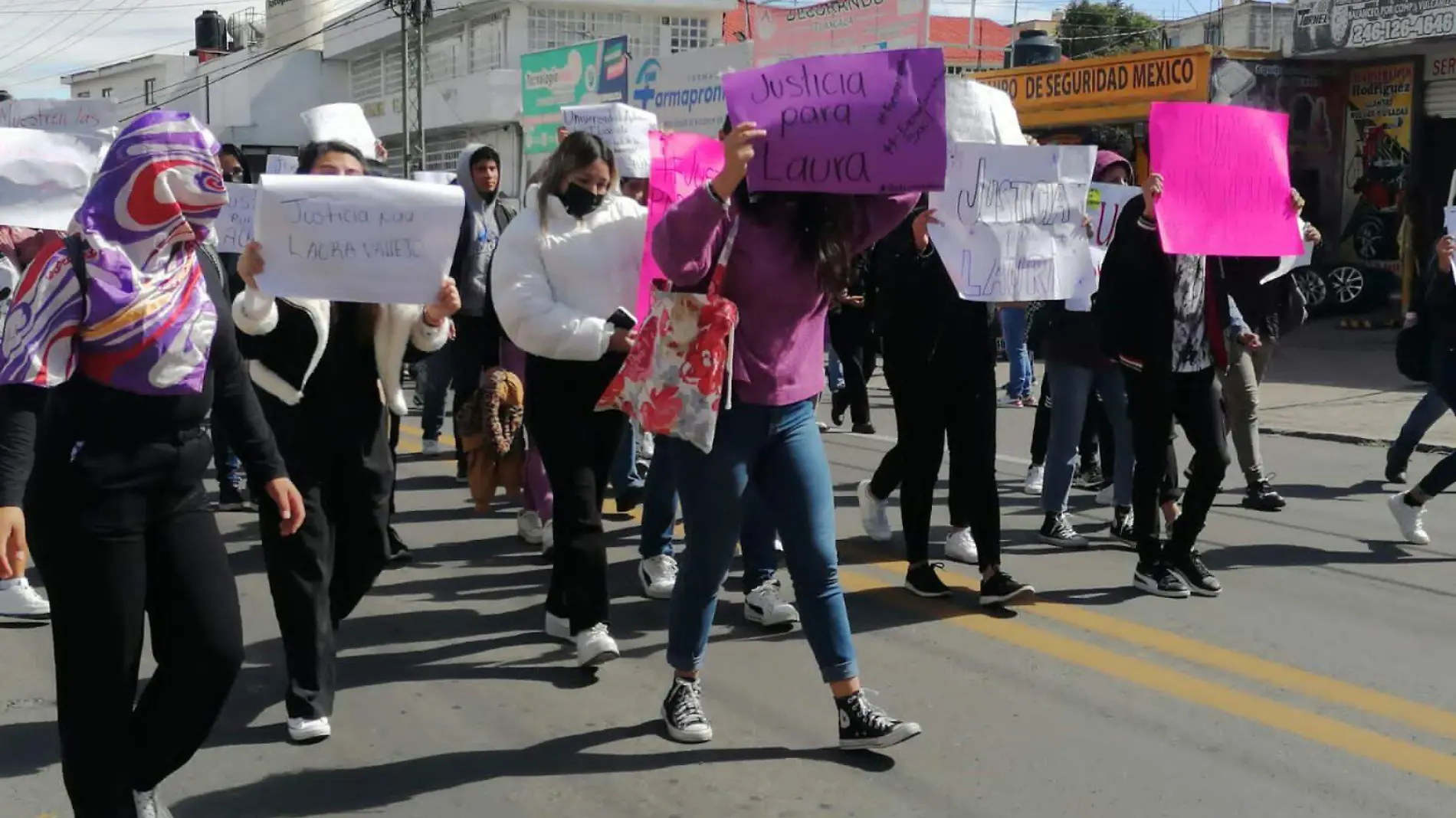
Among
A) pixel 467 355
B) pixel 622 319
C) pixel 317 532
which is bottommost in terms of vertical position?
pixel 317 532

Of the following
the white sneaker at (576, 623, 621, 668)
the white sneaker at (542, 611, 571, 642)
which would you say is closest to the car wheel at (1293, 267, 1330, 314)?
the white sneaker at (542, 611, 571, 642)

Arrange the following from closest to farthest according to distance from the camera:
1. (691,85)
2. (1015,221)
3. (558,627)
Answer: (558,627) → (1015,221) → (691,85)

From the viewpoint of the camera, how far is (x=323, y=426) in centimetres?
481

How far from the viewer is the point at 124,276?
344 cm

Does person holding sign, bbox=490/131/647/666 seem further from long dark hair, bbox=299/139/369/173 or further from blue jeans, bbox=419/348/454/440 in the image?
blue jeans, bbox=419/348/454/440

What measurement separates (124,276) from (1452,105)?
19303mm

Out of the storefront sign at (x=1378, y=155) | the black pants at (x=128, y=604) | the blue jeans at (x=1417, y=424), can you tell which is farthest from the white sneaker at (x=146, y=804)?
the storefront sign at (x=1378, y=155)

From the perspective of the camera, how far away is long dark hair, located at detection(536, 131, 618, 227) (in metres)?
5.23

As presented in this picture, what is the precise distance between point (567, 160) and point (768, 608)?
1.91 meters

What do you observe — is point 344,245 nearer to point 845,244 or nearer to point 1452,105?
point 845,244

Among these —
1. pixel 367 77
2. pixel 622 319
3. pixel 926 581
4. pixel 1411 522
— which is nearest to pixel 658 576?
pixel 926 581

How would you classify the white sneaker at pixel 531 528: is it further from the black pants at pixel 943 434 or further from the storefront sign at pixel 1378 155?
the storefront sign at pixel 1378 155

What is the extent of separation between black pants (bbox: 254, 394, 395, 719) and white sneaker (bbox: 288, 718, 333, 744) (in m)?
0.02

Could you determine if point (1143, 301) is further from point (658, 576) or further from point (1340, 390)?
point (1340, 390)
